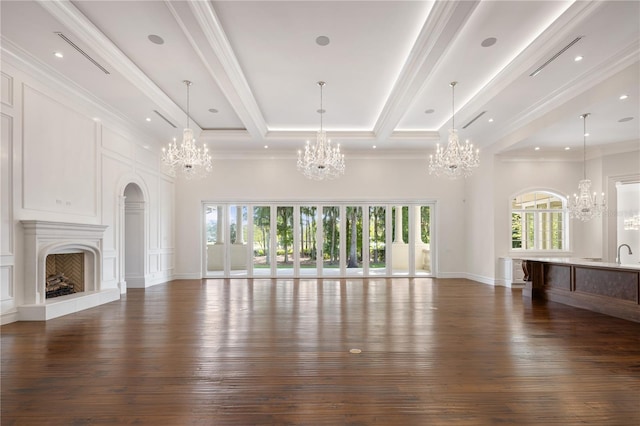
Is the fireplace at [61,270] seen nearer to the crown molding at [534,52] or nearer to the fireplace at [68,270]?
the fireplace at [68,270]

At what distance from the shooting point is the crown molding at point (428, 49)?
3.84m

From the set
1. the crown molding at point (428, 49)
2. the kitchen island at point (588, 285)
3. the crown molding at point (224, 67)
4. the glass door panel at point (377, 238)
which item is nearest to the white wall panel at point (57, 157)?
the crown molding at point (224, 67)

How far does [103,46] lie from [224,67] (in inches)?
65.1

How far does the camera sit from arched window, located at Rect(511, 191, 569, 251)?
8.94 meters

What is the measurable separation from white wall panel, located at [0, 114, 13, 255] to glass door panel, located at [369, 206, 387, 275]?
820 cm

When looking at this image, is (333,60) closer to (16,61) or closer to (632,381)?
(16,61)

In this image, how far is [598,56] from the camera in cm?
476

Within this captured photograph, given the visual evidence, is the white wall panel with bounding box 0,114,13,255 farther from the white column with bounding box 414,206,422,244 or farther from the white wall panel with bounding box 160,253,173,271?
the white column with bounding box 414,206,422,244

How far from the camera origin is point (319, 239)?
10.2 m

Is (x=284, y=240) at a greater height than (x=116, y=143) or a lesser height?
lesser

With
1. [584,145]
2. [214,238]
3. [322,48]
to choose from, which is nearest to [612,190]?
[584,145]

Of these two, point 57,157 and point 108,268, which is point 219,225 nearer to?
point 108,268

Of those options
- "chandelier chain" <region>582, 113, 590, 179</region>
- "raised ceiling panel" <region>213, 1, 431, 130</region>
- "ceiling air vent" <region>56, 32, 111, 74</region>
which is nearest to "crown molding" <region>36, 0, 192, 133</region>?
"ceiling air vent" <region>56, 32, 111, 74</region>

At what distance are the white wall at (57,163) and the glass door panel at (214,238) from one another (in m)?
2.12
